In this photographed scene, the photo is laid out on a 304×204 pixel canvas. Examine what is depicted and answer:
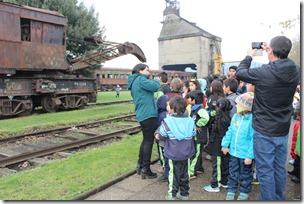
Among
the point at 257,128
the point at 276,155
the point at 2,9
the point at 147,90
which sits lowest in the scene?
the point at 276,155

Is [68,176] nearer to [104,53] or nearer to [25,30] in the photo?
[25,30]

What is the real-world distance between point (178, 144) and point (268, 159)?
109 cm

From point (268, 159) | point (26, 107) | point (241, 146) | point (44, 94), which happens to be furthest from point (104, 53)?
point (268, 159)

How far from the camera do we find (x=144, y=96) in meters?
4.78

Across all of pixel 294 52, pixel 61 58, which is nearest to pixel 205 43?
pixel 294 52

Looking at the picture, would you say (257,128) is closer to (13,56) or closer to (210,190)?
(210,190)

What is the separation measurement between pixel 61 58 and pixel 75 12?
6.96m

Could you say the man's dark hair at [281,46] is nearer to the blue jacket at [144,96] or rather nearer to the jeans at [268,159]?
the jeans at [268,159]

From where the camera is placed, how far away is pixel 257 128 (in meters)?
3.35

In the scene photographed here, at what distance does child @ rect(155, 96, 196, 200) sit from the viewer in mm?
3854

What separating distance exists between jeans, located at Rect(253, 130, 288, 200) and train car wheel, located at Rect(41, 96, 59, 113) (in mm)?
13017

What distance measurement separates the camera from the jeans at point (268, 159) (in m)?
3.29

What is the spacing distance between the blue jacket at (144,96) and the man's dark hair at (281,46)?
197cm

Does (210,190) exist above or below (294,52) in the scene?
below
